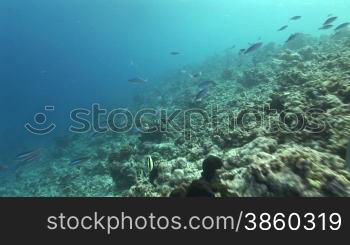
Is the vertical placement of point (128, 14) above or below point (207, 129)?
above

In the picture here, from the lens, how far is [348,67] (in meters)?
10.0

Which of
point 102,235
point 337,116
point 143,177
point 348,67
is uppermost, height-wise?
point 348,67

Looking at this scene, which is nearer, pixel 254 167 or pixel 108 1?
pixel 254 167

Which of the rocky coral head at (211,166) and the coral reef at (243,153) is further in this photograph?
the rocky coral head at (211,166)

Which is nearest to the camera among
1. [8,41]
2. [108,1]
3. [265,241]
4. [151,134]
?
[265,241]

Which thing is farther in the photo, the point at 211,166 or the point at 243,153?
the point at 243,153

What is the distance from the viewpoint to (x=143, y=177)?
860 centimetres

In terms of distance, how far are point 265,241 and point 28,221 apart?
7.34 ft

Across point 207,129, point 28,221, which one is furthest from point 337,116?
point 28,221

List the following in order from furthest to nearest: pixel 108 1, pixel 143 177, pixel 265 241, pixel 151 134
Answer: pixel 108 1 < pixel 151 134 < pixel 143 177 < pixel 265 241

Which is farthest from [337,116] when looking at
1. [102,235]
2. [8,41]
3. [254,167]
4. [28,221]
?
[8,41]

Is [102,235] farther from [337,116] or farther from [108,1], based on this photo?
[108,1]

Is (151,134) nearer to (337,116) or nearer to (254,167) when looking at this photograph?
(337,116)

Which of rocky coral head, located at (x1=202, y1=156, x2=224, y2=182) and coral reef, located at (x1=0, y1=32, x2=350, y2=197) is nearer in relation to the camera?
coral reef, located at (x1=0, y1=32, x2=350, y2=197)
